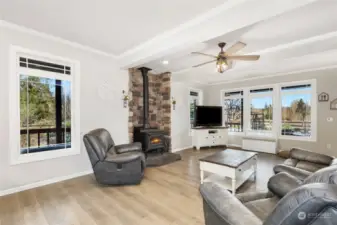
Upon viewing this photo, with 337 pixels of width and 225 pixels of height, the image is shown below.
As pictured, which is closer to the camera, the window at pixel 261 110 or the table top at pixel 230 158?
the table top at pixel 230 158

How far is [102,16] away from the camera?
8.66 feet

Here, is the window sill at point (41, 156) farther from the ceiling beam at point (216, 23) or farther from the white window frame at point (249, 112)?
the white window frame at point (249, 112)

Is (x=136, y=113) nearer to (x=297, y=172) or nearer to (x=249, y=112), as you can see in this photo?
(x=297, y=172)

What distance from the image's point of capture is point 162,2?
2.32 meters

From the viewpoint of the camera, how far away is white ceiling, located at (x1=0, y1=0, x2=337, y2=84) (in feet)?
7.57

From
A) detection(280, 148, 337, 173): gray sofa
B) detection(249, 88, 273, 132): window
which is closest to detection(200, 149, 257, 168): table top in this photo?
detection(280, 148, 337, 173): gray sofa

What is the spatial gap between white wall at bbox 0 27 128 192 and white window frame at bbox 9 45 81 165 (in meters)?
0.06

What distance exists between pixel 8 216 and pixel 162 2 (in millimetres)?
3274

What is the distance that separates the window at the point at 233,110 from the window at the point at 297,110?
1391 millimetres

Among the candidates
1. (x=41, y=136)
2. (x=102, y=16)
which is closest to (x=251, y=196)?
(x=102, y=16)

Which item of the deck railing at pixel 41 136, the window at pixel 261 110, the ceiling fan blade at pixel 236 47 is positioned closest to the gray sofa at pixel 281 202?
the ceiling fan blade at pixel 236 47

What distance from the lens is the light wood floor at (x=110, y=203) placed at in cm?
220

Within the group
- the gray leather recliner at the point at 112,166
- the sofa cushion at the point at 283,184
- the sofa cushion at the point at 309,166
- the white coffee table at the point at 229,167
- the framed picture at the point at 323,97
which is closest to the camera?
the sofa cushion at the point at 283,184

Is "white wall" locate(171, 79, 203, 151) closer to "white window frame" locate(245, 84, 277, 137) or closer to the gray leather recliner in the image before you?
"white window frame" locate(245, 84, 277, 137)
